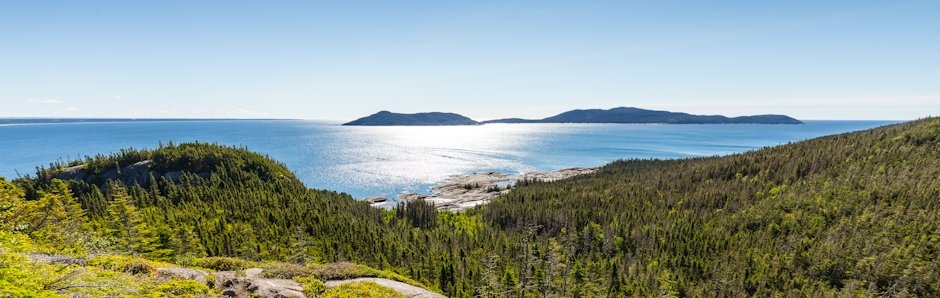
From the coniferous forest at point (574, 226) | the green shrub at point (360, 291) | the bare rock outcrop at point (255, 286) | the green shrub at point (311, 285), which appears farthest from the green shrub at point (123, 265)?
the green shrub at point (360, 291)

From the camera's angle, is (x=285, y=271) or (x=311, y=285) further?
(x=285, y=271)

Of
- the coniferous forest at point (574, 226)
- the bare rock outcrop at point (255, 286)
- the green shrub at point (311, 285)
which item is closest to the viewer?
the bare rock outcrop at point (255, 286)

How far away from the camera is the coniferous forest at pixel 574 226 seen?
276 ft

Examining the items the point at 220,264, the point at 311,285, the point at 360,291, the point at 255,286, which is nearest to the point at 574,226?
the point at 360,291

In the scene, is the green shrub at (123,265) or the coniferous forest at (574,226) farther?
the coniferous forest at (574,226)

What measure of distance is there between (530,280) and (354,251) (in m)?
47.1

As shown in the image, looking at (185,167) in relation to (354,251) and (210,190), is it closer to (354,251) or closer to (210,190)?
(210,190)

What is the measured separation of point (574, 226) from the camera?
149m

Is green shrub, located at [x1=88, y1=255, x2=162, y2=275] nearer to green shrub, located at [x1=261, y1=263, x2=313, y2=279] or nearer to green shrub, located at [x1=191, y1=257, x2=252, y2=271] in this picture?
green shrub, located at [x1=191, y1=257, x2=252, y2=271]

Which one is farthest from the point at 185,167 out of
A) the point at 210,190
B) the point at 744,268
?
the point at 744,268

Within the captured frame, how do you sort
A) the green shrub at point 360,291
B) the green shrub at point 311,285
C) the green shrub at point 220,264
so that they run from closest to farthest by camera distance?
the green shrub at point 360,291
the green shrub at point 311,285
the green shrub at point 220,264

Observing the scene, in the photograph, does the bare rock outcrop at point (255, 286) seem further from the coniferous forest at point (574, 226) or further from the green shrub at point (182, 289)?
the green shrub at point (182, 289)

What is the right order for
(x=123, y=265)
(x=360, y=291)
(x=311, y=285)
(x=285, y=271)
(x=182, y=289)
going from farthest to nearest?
(x=285, y=271) → (x=311, y=285) → (x=360, y=291) → (x=123, y=265) → (x=182, y=289)

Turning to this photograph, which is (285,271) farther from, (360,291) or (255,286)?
(360,291)
